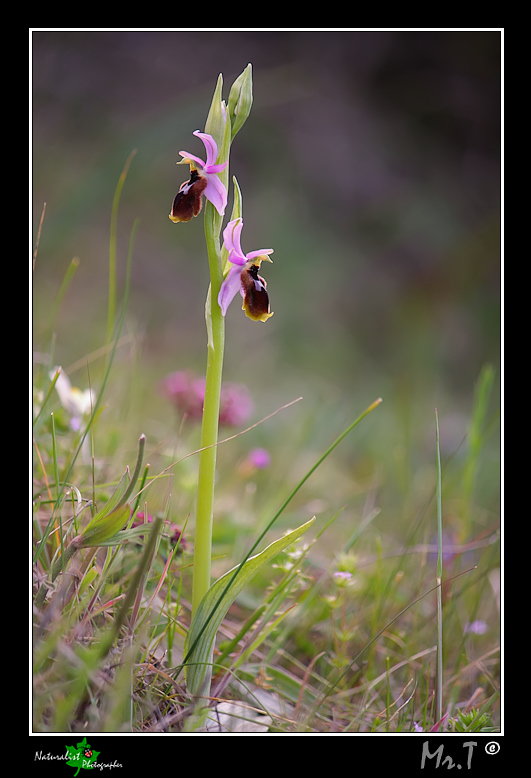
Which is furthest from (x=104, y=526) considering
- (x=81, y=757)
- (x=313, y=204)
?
(x=313, y=204)

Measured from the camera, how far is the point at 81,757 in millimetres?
823

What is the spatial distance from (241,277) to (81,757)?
798mm

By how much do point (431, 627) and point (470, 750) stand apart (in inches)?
20.4

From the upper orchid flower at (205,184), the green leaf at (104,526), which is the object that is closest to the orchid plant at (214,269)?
the upper orchid flower at (205,184)

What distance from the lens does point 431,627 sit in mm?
1427

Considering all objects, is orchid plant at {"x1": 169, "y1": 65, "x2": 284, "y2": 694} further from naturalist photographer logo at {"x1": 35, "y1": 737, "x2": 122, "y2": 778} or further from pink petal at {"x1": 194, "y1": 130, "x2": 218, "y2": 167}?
naturalist photographer logo at {"x1": 35, "y1": 737, "x2": 122, "y2": 778}

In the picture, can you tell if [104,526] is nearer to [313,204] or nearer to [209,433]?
[209,433]

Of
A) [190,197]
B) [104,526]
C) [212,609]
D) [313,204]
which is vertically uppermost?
[313,204]

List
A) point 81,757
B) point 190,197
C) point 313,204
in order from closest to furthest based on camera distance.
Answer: point 81,757 → point 190,197 → point 313,204

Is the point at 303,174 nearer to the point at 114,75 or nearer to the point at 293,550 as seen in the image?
the point at 114,75

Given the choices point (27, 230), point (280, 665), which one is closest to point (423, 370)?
point (280, 665)

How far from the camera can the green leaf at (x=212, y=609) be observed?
0.89 m

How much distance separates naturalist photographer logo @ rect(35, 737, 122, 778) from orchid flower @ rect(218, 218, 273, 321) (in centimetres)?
71

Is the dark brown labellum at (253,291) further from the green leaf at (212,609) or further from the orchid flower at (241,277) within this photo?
the green leaf at (212,609)
